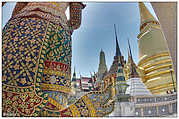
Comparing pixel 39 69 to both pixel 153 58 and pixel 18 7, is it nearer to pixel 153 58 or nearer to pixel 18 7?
pixel 18 7

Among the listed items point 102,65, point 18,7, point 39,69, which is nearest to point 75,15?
point 18,7

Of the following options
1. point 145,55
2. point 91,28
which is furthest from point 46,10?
point 145,55

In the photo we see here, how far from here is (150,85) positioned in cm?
258

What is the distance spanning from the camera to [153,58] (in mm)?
3029

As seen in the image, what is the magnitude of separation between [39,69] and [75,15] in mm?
853

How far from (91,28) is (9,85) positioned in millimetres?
1304

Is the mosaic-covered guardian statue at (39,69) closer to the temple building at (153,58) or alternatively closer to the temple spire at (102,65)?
the temple spire at (102,65)

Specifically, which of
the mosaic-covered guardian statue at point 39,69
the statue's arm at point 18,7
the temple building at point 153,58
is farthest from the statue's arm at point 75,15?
the temple building at point 153,58

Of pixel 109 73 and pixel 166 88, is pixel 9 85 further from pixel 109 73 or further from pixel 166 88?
pixel 166 88

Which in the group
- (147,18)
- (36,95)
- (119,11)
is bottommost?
(36,95)

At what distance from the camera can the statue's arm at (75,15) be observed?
77.0 inches

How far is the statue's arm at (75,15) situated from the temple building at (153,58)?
3.07 feet

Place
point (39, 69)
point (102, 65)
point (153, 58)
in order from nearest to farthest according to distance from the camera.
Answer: point (39, 69)
point (102, 65)
point (153, 58)

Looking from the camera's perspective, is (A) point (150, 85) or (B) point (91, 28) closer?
(B) point (91, 28)
